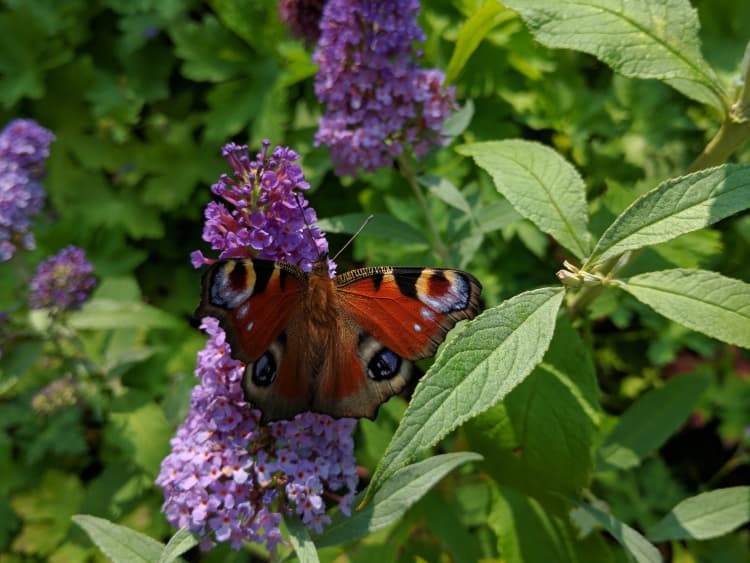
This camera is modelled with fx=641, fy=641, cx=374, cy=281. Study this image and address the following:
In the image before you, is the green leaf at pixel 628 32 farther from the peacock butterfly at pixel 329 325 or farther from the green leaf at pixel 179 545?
the green leaf at pixel 179 545

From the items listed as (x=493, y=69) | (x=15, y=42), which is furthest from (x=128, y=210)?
(x=493, y=69)

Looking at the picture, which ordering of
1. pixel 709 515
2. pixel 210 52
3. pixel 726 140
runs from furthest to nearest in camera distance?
1. pixel 210 52
2. pixel 709 515
3. pixel 726 140

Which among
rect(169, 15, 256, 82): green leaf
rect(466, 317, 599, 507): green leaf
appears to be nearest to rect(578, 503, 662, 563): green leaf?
rect(466, 317, 599, 507): green leaf

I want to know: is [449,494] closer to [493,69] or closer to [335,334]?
[335,334]

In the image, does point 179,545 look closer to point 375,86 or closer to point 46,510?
point 375,86

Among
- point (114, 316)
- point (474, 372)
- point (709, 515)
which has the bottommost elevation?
point (114, 316)

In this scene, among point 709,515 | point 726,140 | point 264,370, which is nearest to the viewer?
point 264,370

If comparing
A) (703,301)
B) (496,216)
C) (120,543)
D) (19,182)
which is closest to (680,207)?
(703,301)
